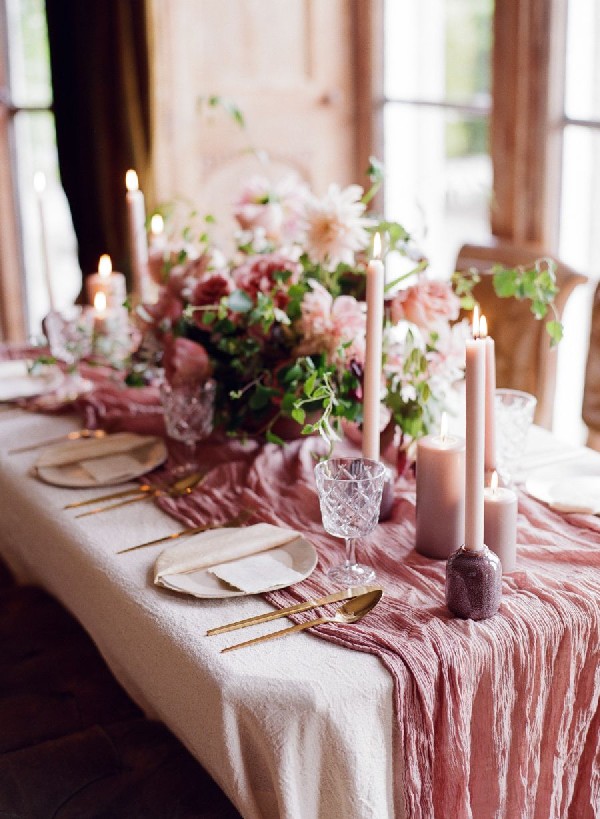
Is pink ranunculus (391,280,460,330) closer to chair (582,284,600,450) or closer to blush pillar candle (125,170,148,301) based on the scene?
blush pillar candle (125,170,148,301)

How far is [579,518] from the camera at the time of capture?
144cm

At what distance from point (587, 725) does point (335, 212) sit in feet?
2.76

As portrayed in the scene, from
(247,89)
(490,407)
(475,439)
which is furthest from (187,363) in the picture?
(247,89)

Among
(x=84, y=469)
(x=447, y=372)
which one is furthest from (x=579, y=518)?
(x=84, y=469)

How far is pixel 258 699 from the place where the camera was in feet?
3.50

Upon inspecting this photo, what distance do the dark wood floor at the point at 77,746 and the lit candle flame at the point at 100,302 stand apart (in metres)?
0.69

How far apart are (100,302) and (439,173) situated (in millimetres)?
1793

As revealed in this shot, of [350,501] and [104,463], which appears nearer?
[350,501]

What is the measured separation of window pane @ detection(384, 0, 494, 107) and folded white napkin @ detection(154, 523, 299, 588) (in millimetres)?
2134

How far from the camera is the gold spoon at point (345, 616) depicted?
1.16 metres

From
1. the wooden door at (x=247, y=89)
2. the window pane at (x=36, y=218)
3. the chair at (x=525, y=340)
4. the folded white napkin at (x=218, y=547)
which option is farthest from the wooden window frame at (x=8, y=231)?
the folded white napkin at (x=218, y=547)

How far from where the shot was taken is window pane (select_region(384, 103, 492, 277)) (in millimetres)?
3289

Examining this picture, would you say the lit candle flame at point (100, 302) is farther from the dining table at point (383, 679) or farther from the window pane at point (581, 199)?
the window pane at point (581, 199)

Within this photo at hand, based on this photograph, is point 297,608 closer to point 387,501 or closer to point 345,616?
point 345,616
